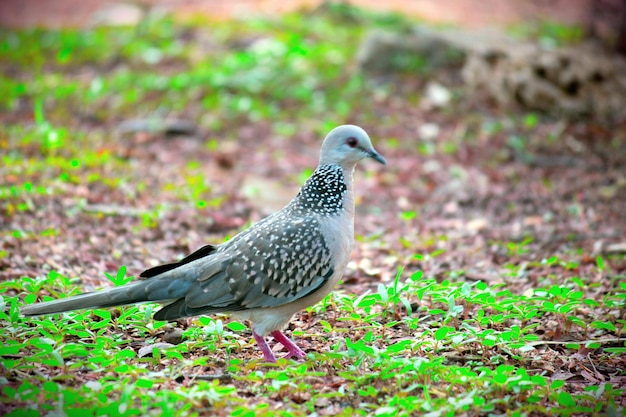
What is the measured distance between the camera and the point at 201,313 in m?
4.74

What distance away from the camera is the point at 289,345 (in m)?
4.95

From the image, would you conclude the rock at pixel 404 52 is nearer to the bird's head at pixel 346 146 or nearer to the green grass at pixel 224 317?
the green grass at pixel 224 317

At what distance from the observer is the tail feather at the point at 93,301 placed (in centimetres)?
459

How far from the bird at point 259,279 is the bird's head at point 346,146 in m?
0.39

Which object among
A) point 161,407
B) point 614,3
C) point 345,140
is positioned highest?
point 614,3

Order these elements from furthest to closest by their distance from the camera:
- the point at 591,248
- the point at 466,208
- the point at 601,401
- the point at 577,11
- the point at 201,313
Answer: the point at 577,11 < the point at 466,208 < the point at 591,248 < the point at 201,313 < the point at 601,401

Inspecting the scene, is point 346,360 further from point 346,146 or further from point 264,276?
point 346,146

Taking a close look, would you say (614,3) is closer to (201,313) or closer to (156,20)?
(156,20)

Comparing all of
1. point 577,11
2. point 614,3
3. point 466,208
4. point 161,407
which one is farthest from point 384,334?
point 577,11

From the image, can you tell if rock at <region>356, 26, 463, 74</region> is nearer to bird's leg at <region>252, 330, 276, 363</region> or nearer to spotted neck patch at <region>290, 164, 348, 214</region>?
spotted neck patch at <region>290, 164, 348, 214</region>

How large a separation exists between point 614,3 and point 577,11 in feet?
18.2

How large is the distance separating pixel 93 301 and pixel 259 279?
3.46 ft

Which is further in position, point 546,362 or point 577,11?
point 577,11

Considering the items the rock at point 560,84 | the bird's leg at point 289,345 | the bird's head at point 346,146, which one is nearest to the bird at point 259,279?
the bird's leg at point 289,345
